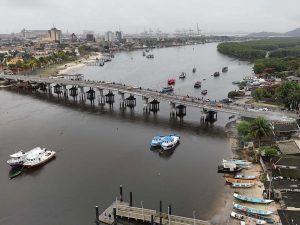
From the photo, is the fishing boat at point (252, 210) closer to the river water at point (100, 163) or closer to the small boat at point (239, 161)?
the river water at point (100, 163)

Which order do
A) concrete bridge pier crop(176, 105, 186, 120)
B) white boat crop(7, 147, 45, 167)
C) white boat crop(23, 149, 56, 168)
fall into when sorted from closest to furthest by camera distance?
white boat crop(7, 147, 45, 167) < white boat crop(23, 149, 56, 168) < concrete bridge pier crop(176, 105, 186, 120)

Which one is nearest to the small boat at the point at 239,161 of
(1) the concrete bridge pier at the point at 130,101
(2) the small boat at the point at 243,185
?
(2) the small boat at the point at 243,185

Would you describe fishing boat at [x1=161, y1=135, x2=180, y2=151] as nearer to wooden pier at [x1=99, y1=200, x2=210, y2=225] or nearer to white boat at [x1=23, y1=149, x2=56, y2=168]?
white boat at [x1=23, y1=149, x2=56, y2=168]

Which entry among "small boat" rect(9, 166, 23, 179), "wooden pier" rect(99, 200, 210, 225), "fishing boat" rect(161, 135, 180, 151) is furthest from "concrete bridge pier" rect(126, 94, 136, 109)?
"wooden pier" rect(99, 200, 210, 225)

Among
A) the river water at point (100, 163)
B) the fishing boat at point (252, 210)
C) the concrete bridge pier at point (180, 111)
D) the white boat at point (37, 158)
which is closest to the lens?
the fishing boat at point (252, 210)

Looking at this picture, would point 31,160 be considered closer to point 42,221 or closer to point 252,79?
point 42,221

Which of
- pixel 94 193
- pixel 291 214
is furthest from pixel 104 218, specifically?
pixel 291 214
